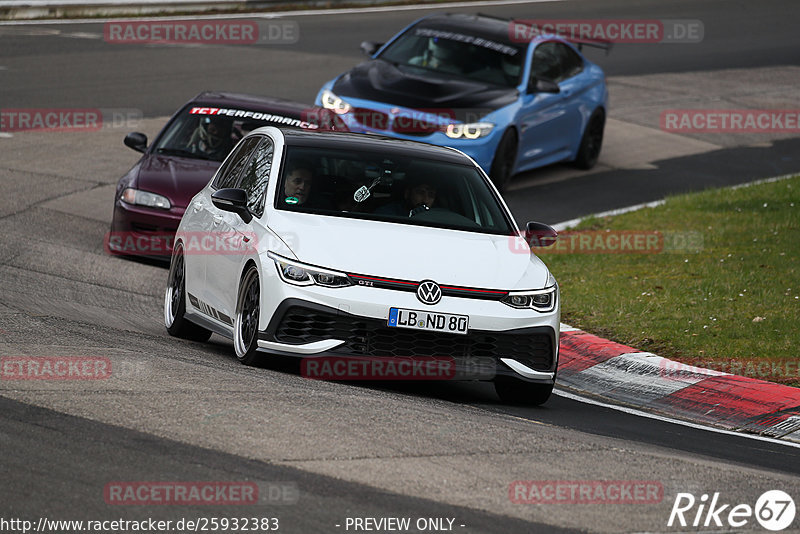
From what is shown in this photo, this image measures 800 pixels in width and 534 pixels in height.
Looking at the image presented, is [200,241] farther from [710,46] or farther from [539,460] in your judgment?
[710,46]

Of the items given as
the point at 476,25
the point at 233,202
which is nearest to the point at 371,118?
the point at 476,25

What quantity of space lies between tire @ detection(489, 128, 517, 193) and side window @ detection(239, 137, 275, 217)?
7.07 m

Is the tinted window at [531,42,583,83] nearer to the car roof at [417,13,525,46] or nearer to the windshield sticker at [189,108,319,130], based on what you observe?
the car roof at [417,13,525,46]

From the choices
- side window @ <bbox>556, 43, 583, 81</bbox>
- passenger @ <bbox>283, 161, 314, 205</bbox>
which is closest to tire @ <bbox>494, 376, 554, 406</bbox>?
passenger @ <bbox>283, 161, 314, 205</bbox>

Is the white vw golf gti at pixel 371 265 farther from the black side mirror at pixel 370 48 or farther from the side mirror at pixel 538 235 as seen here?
the black side mirror at pixel 370 48

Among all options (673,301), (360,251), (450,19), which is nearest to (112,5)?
(450,19)

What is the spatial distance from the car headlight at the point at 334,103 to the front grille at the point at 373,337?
8.80 m

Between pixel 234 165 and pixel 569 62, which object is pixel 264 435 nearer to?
pixel 234 165

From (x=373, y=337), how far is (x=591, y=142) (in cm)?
1192

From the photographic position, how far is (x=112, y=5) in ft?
93.7

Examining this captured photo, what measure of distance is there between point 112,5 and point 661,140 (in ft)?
40.1

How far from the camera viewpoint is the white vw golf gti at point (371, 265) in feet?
27.5

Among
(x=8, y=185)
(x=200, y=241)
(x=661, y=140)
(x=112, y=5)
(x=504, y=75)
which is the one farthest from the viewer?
(x=112, y=5)

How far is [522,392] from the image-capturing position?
356 inches
